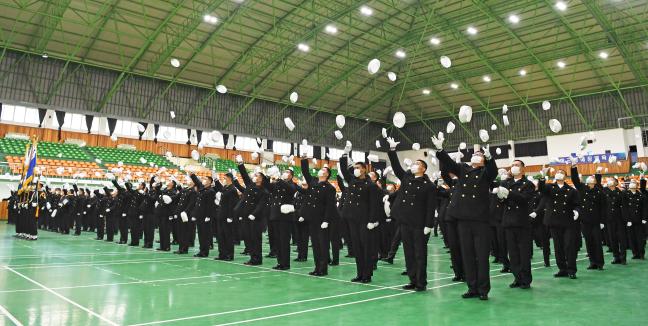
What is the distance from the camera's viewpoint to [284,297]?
565 centimetres

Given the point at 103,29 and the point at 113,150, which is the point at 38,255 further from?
the point at 113,150

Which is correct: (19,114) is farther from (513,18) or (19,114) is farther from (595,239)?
(595,239)

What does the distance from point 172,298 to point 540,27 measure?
31.2 metres

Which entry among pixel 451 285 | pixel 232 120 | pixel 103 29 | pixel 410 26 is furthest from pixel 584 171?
pixel 103 29

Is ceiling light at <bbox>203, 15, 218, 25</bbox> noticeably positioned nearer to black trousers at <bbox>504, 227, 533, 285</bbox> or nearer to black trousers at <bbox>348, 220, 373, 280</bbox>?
black trousers at <bbox>348, 220, 373, 280</bbox>

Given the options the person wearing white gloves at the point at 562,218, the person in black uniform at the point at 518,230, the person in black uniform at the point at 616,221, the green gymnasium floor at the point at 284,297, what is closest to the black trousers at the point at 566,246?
the person wearing white gloves at the point at 562,218

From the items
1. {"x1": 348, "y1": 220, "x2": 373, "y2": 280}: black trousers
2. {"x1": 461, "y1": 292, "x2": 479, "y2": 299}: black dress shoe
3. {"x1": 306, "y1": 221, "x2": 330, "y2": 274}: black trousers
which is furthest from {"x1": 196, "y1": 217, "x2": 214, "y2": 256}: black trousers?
{"x1": 461, "y1": 292, "x2": 479, "y2": 299}: black dress shoe

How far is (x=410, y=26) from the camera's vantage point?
32.2m

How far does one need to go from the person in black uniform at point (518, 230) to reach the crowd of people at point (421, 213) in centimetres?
2

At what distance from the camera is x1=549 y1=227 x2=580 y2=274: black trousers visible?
292 inches

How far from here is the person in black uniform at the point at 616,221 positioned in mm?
9344

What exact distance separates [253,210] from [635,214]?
9197 millimetres

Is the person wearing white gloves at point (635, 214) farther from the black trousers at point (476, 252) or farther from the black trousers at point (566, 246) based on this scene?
the black trousers at point (476, 252)

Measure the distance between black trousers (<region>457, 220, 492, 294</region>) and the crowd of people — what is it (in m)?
0.01
